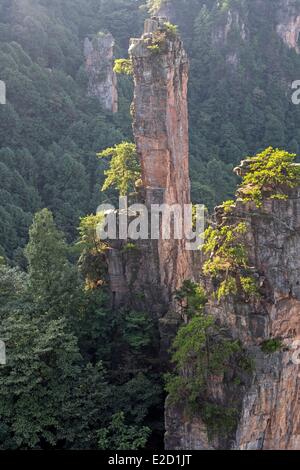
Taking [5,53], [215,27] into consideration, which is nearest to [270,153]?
[5,53]

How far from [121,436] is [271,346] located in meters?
4.94

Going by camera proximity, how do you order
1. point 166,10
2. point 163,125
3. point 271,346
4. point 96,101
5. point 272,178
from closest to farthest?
point 271,346, point 272,178, point 163,125, point 96,101, point 166,10

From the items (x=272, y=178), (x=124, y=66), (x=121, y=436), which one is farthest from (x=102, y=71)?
(x=121, y=436)

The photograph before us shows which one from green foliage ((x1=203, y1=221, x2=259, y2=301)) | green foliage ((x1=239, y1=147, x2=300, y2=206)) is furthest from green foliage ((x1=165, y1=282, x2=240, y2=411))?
green foliage ((x1=239, y1=147, x2=300, y2=206))

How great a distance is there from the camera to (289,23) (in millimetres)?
64250

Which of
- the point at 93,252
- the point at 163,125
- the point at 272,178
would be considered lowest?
the point at 93,252

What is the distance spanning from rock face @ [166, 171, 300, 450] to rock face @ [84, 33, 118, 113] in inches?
1412

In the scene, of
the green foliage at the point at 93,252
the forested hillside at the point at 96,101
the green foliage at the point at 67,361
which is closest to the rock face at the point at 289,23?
the forested hillside at the point at 96,101

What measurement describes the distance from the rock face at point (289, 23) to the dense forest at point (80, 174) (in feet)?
3.06

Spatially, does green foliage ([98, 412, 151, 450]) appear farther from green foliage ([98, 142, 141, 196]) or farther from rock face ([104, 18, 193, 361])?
green foliage ([98, 142, 141, 196])

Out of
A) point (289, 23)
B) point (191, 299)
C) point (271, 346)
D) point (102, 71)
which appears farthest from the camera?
point (289, 23)

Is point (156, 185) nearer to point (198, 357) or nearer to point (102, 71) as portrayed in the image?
point (198, 357)

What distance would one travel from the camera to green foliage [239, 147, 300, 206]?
15.1 m

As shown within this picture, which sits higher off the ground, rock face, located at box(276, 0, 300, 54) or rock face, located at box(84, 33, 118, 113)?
rock face, located at box(276, 0, 300, 54)
